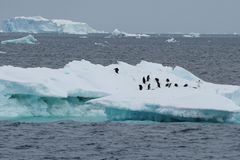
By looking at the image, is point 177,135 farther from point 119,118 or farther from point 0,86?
point 0,86

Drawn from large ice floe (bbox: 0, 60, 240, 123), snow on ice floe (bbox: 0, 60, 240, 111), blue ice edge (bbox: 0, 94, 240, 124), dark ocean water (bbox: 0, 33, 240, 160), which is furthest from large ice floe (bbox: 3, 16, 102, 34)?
dark ocean water (bbox: 0, 33, 240, 160)

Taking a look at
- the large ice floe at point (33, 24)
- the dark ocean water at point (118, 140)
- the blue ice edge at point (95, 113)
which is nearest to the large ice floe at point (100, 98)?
the blue ice edge at point (95, 113)

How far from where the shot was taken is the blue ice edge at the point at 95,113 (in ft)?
69.1

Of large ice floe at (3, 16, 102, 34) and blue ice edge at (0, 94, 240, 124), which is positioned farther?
large ice floe at (3, 16, 102, 34)

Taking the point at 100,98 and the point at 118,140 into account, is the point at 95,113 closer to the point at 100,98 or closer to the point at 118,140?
the point at 100,98

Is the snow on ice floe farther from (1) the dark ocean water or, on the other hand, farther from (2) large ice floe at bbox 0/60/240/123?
(1) the dark ocean water

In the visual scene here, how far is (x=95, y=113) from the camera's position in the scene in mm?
23250

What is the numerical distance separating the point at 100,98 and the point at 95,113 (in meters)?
1.77

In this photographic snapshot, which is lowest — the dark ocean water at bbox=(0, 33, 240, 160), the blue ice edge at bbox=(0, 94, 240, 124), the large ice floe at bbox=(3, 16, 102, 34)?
the dark ocean water at bbox=(0, 33, 240, 160)

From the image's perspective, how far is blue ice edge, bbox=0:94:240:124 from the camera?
21062 mm

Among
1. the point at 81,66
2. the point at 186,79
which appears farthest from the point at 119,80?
the point at 186,79

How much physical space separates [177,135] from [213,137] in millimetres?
1007

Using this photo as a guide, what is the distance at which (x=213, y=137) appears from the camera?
1925 cm

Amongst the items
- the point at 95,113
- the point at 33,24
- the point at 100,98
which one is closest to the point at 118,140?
the point at 100,98
